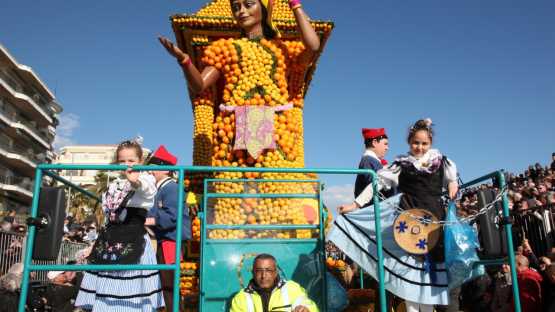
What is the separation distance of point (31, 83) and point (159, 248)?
56.0 m

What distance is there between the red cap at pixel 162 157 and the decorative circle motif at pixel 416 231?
8.86 feet

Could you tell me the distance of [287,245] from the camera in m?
4.30

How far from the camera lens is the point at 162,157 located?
5289mm

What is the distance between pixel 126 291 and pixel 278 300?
1286mm

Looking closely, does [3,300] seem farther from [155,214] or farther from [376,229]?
[376,229]

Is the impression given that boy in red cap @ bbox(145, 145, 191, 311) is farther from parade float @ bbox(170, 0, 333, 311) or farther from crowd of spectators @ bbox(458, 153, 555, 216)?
crowd of spectators @ bbox(458, 153, 555, 216)

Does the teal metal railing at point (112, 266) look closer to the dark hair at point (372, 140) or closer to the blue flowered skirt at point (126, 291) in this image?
the blue flowered skirt at point (126, 291)

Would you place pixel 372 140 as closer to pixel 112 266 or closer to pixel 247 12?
pixel 247 12

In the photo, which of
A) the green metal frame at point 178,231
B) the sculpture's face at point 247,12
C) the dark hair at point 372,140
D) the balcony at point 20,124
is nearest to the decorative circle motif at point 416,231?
the green metal frame at point 178,231

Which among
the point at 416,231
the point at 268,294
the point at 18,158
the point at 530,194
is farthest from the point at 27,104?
the point at 416,231

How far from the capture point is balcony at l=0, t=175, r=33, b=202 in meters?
45.2

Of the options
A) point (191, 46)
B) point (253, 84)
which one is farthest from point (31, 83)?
point (253, 84)

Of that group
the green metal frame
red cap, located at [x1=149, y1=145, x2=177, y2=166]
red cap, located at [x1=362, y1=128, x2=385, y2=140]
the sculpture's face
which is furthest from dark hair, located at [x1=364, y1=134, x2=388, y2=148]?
red cap, located at [x1=149, y1=145, x2=177, y2=166]

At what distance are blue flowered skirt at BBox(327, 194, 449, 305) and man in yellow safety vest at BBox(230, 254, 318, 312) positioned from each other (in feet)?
2.03
